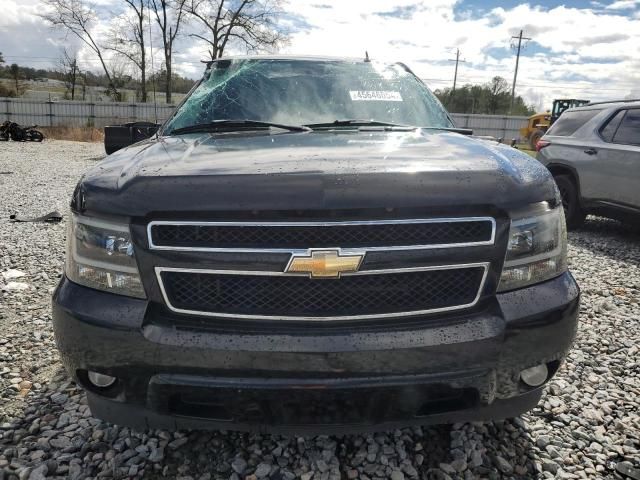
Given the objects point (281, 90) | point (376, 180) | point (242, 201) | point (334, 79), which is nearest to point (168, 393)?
point (242, 201)

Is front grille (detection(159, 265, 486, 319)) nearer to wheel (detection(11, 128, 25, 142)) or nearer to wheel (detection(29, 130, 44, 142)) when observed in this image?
wheel (detection(11, 128, 25, 142))

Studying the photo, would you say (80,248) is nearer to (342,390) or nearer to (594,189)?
(342,390)

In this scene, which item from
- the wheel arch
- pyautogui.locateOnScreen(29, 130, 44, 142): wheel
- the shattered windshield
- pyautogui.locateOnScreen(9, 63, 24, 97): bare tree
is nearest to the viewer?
the shattered windshield

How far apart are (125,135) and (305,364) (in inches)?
87.5

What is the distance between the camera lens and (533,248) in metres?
1.80

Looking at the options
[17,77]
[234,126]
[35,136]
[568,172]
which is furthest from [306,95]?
[17,77]

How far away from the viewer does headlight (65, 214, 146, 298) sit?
1.69 m

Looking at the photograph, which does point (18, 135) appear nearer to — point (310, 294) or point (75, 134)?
point (75, 134)

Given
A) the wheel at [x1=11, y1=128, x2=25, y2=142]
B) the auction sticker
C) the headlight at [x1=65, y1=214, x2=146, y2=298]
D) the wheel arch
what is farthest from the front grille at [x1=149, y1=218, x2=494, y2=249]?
the wheel at [x1=11, y1=128, x2=25, y2=142]

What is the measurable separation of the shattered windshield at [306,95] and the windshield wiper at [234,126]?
0.11 meters

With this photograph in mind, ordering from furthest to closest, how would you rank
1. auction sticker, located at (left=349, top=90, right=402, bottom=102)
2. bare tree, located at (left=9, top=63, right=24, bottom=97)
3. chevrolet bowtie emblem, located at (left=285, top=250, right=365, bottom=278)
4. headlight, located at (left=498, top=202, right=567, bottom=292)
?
bare tree, located at (left=9, top=63, right=24, bottom=97)
auction sticker, located at (left=349, top=90, right=402, bottom=102)
headlight, located at (left=498, top=202, right=567, bottom=292)
chevrolet bowtie emblem, located at (left=285, top=250, right=365, bottom=278)

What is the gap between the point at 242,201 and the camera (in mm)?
1613

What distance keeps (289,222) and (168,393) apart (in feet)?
2.36

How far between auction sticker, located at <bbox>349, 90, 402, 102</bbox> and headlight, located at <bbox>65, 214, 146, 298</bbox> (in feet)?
5.82
